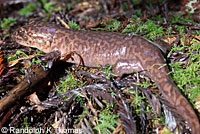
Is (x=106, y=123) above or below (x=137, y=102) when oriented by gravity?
below


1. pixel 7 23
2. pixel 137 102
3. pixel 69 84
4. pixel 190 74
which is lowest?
pixel 137 102

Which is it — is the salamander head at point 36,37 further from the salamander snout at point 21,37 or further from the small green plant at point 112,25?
the small green plant at point 112,25

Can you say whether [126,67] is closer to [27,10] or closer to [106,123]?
[106,123]

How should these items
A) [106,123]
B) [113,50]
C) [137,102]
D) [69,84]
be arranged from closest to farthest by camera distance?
[106,123] → [137,102] → [69,84] → [113,50]

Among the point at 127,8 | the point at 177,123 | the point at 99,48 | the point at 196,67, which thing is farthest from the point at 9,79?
the point at 127,8

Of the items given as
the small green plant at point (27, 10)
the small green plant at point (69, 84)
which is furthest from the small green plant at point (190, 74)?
the small green plant at point (27, 10)

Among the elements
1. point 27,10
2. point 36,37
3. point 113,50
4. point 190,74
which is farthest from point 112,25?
point 27,10
